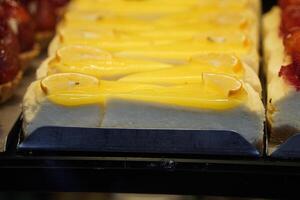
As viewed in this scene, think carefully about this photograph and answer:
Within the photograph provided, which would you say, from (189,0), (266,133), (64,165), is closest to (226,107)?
(266,133)

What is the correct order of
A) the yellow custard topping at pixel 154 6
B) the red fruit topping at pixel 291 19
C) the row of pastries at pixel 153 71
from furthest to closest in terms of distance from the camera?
the yellow custard topping at pixel 154 6 → the red fruit topping at pixel 291 19 → the row of pastries at pixel 153 71

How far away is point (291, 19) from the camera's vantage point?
Answer: 250 cm

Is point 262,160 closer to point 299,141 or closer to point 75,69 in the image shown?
point 299,141

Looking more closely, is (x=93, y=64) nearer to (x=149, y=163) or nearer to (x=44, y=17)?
(x=149, y=163)

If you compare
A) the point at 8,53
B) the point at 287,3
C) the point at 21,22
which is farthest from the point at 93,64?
the point at 287,3

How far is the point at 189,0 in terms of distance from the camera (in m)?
3.04

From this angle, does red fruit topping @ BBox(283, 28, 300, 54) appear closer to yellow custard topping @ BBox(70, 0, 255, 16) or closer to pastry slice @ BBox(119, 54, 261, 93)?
pastry slice @ BBox(119, 54, 261, 93)

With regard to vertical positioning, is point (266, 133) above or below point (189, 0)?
below

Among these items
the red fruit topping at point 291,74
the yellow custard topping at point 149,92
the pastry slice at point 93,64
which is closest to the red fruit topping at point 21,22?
the pastry slice at point 93,64

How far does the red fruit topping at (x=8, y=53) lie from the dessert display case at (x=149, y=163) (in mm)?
568

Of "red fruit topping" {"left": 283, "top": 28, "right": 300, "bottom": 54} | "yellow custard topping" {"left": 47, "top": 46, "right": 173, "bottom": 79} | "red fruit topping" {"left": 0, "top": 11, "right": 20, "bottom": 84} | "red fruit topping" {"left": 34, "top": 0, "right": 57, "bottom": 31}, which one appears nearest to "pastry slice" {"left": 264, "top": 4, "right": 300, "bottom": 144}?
"red fruit topping" {"left": 283, "top": 28, "right": 300, "bottom": 54}

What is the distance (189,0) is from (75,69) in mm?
992

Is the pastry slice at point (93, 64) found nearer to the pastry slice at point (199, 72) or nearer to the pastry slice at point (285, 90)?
the pastry slice at point (199, 72)

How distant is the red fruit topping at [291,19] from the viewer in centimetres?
247
